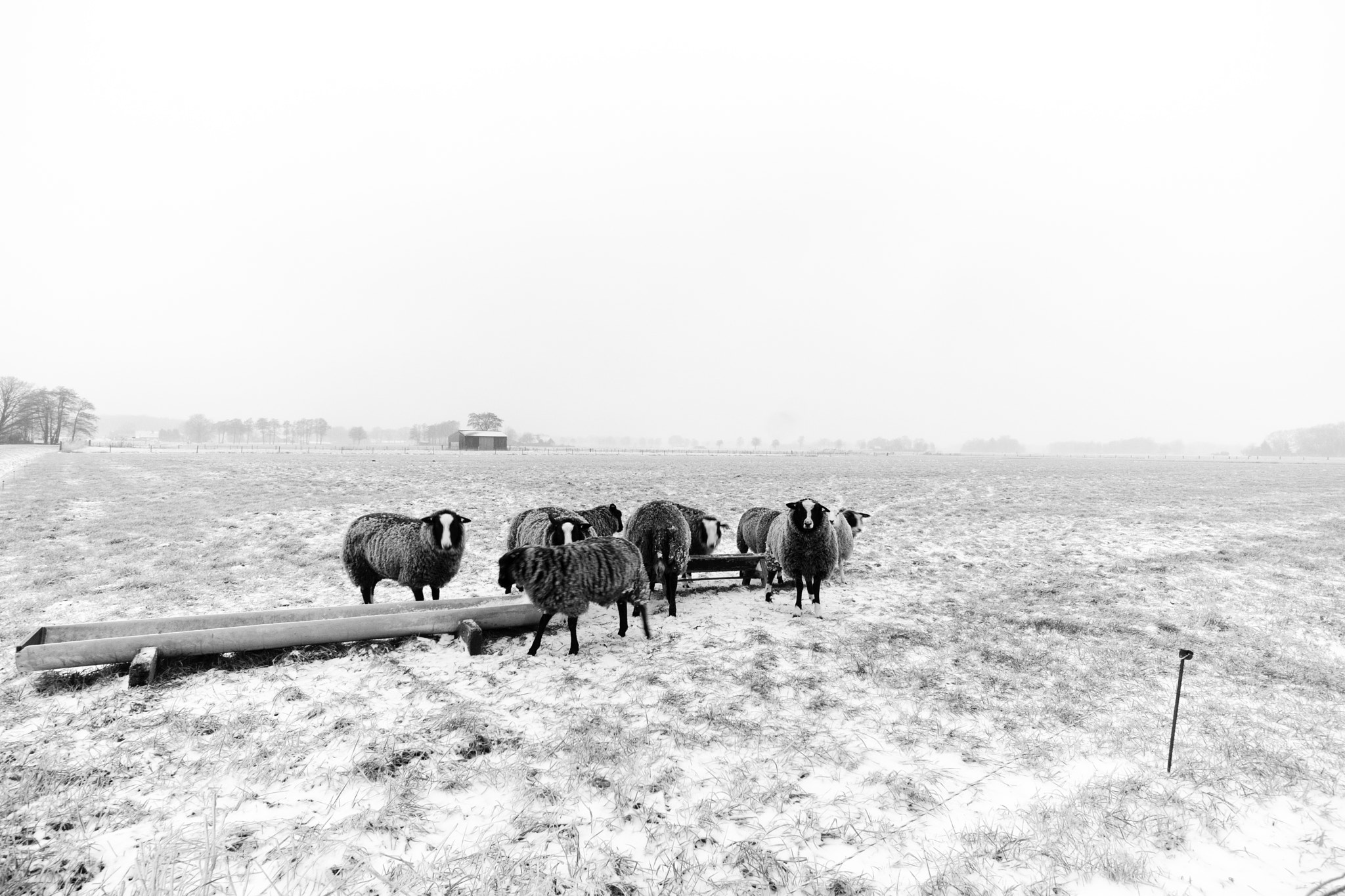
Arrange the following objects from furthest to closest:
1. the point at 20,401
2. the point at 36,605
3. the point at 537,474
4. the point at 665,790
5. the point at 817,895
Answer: the point at 20,401
the point at 537,474
the point at 36,605
the point at 665,790
the point at 817,895

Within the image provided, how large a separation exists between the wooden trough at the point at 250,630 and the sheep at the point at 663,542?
2051mm

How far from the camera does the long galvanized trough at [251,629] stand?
5070 mm

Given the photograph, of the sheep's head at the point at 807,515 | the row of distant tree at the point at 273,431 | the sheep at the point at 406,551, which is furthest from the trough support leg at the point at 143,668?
the row of distant tree at the point at 273,431

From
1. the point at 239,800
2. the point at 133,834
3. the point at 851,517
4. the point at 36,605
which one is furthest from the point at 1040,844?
the point at 36,605

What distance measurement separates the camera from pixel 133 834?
10.9 feet

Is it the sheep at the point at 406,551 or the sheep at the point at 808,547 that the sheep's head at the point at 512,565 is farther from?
the sheep at the point at 808,547

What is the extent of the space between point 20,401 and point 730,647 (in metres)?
122

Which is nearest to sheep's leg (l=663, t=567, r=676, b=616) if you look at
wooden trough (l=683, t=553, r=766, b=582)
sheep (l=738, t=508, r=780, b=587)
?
wooden trough (l=683, t=553, r=766, b=582)

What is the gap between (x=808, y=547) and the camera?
8367 millimetres

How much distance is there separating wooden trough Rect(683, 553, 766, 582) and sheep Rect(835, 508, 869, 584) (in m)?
1.67

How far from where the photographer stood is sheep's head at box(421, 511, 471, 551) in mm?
→ 7578

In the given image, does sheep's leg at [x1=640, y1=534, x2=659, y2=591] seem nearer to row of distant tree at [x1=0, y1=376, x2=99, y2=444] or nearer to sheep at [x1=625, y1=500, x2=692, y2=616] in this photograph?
sheep at [x1=625, y1=500, x2=692, y2=616]

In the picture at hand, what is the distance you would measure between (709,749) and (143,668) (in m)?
5.59

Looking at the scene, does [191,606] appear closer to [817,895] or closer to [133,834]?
[133,834]
